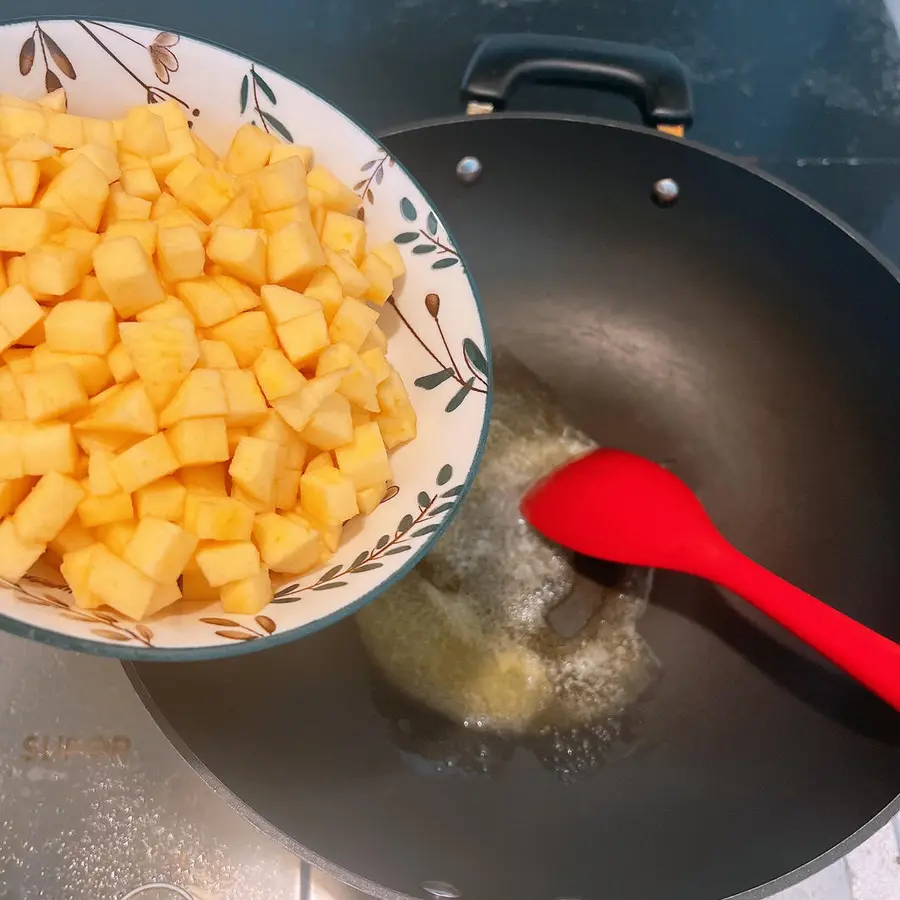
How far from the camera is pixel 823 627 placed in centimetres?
74

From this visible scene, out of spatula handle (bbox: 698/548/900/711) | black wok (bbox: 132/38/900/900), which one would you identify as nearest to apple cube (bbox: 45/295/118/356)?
black wok (bbox: 132/38/900/900)

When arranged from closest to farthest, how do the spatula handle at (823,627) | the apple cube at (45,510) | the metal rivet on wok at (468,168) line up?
1. the apple cube at (45,510)
2. the spatula handle at (823,627)
3. the metal rivet on wok at (468,168)

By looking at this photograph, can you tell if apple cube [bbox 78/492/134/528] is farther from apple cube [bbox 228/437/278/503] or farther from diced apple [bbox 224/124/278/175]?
diced apple [bbox 224/124/278/175]

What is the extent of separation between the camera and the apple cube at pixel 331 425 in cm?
56

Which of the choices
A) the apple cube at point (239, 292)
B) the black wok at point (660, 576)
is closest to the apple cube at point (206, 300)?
the apple cube at point (239, 292)

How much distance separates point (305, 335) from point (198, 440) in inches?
4.4

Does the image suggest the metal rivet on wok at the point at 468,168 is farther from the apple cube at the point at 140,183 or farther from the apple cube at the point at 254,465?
the apple cube at the point at 254,465

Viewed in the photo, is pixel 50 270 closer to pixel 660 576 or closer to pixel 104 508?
pixel 104 508

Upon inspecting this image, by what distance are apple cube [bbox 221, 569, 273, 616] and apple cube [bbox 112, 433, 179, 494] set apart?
0.09m

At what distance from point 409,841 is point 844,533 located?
609 mm

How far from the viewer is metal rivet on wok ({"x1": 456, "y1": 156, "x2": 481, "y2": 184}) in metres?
0.96

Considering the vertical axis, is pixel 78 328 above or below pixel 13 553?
above

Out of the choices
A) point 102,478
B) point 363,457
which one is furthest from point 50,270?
point 363,457

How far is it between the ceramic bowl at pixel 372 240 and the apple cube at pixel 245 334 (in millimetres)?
156
